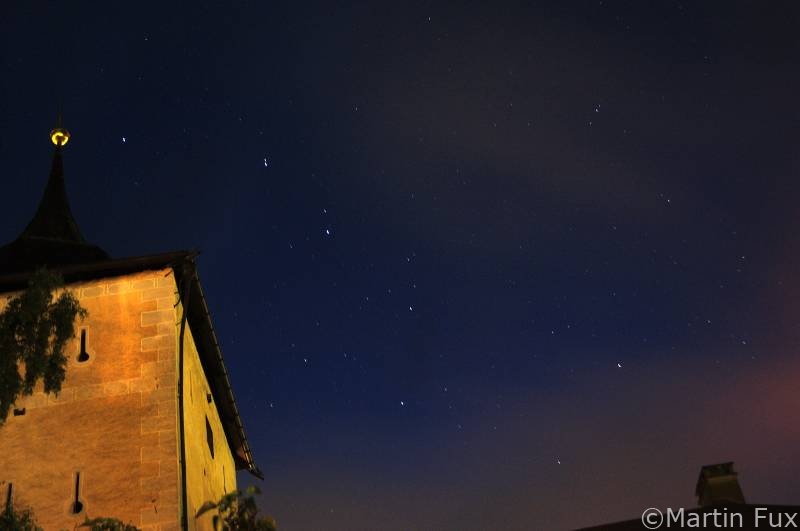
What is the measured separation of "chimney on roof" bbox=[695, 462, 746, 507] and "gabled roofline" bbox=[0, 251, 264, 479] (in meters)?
12.2

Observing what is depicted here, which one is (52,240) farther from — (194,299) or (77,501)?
(77,501)

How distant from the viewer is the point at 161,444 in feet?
57.3

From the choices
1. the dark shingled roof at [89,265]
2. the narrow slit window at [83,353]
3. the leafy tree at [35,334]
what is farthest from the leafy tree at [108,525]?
the dark shingled roof at [89,265]

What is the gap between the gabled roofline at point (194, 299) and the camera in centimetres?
1941

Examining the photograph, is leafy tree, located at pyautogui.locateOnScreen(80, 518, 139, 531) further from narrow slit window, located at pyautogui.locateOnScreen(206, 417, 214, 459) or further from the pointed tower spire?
the pointed tower spire

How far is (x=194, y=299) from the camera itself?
20672 millimetres

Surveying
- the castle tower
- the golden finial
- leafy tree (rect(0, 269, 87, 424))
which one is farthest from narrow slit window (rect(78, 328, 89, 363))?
the golden finial

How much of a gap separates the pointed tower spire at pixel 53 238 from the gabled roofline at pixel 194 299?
213 centimetres

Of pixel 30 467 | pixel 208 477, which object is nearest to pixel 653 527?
pixel 208 477

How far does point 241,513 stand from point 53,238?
408 inches

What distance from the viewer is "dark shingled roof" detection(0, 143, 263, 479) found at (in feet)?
64.0

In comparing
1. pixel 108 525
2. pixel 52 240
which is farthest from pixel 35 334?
pixel 52 240

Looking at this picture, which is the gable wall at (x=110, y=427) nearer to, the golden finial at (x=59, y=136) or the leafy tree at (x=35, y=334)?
the leafy tree at (x=35, y=334)

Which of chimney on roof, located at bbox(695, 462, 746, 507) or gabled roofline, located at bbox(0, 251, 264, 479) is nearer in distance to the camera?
gabled roofline, located at bbox(0, 251, 264, 479)
